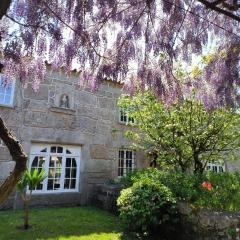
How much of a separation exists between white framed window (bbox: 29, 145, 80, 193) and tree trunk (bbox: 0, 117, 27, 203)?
6.54 m

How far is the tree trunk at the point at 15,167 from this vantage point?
135 inches

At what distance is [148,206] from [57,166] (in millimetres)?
5040

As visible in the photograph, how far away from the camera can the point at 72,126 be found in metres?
10.8

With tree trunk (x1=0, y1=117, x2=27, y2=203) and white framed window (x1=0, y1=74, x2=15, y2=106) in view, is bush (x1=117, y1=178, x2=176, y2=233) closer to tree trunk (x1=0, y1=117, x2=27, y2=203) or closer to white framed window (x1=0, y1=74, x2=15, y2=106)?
tree trunk (x1=0, y1=117, x2=27, y2=203)

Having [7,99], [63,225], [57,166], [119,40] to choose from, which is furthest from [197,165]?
[7,99]

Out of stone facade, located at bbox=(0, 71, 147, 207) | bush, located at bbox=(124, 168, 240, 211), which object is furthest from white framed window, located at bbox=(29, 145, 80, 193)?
bush, located at bbox=(124, 168, 240, 211)

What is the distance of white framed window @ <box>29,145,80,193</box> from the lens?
33.3 ft

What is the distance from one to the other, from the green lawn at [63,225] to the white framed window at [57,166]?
0.99 m

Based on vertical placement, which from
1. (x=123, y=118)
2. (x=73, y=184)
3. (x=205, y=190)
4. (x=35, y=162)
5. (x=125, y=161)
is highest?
(x=123, y=118)

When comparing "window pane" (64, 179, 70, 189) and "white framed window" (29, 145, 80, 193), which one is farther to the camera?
"window pane" (64, 179, 70, 189)

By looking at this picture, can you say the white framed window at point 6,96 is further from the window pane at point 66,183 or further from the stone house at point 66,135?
A: the window pane at point 66,183

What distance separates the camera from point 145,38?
5.24 metres

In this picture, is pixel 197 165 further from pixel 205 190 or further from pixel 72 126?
pixel 72 126

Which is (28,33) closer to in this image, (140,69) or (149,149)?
(140,69)
